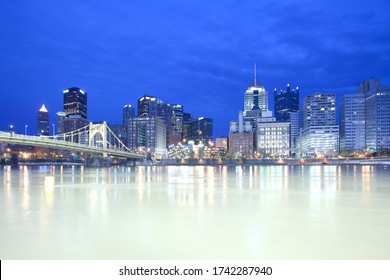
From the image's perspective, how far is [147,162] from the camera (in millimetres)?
130875

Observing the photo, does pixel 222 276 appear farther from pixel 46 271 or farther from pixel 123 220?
pixel 123 220

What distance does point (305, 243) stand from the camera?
9.27m

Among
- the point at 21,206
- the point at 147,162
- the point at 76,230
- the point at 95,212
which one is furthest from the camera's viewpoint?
the point at 147,162

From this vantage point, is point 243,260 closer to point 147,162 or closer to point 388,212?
point 388,212

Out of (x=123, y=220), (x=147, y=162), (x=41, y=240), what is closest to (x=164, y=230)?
(x=123, y=220)

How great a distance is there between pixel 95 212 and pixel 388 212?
1108 cm

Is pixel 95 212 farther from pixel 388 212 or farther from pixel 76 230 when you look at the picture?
pixel 388 212

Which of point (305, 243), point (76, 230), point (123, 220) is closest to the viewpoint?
point (305, 243)

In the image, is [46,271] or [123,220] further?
[123,220]

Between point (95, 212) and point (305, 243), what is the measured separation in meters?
8.11

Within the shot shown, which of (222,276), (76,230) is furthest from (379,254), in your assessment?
(76,230)

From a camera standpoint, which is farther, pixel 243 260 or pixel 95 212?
pixel 95 212

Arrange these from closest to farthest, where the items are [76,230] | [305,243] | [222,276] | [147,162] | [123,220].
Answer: [222,276] < [305,243] < [76,230] < [123,220] < [147,162]

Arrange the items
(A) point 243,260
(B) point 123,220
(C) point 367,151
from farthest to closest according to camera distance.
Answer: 1. (C) point 367,151
2. (B) point 123,220
3. (A) point 243,260
